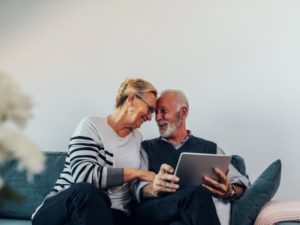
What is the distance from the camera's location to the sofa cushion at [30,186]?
7.61 ft

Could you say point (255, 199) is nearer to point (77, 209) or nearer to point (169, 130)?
point (169, 130)

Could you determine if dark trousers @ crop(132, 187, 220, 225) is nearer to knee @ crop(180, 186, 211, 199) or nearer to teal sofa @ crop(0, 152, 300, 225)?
knee @ crop(180, 186, 211, 199)

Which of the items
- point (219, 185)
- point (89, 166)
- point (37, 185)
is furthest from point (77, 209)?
point (37, 185)

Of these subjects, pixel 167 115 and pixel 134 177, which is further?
pixel 167 115

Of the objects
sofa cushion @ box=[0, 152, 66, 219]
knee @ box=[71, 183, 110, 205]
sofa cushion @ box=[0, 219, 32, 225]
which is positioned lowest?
sofa cushion @ box=[0, 219, 32, 225]

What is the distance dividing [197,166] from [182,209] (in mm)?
213

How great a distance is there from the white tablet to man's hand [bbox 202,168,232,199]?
0.02 m

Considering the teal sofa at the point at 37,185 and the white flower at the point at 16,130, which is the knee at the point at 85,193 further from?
the white flower at the point at 16,130

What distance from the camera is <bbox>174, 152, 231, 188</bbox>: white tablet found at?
1878 mm

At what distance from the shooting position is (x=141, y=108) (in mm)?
2105

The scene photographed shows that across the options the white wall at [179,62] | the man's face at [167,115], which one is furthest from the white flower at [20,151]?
the white wall at [179,62]

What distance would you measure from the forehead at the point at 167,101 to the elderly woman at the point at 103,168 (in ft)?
0.35

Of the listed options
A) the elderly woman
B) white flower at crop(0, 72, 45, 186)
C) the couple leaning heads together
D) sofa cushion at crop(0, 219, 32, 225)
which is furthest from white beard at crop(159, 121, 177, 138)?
A: white flower at crop(0, 72, 45, 186)

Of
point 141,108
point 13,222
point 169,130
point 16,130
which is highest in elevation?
point 16,130
